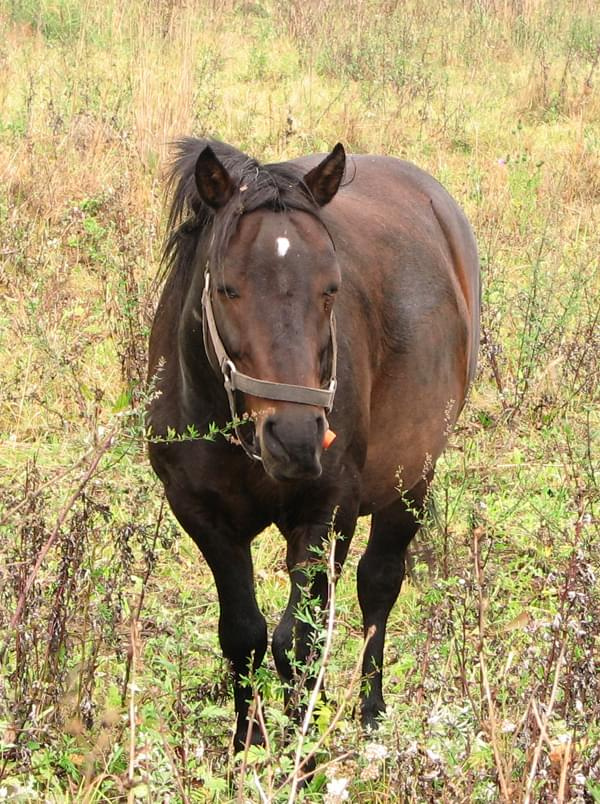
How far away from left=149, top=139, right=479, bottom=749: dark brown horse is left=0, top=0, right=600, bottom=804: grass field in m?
0.17

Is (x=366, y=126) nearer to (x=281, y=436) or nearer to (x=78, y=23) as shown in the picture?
(x=78, y=23)

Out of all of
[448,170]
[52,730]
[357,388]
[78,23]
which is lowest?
[52,730]

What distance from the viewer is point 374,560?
4215 millimetres

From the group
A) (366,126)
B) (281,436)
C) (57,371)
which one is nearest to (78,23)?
(366,126)

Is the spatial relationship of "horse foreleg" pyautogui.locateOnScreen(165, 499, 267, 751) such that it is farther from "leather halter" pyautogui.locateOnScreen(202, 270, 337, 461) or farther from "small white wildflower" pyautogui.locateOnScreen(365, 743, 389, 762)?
"small white wildflower" pyautogui.locateOnScreen(365, 743, 389, 762)

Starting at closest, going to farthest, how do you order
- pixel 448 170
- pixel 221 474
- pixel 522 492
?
pixel 221 474 < pixel 522 492 < pixel 448 170

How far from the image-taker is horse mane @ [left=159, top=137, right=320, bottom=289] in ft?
9.66

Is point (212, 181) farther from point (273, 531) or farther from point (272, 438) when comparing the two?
point (273, 531)

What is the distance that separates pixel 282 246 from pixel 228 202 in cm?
31

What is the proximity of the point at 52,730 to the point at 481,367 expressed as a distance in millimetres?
3728

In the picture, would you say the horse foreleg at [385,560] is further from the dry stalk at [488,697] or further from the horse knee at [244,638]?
the dry stalk at [488,697]

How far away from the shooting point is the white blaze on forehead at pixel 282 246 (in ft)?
9.23

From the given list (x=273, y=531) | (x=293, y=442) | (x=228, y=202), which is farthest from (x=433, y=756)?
(x=273, y=531)

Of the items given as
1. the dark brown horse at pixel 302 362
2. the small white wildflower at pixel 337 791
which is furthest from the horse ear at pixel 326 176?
the small white wildflower at pixel 337 791
